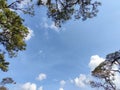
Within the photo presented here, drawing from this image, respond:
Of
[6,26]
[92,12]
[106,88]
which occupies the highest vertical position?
[106,88]

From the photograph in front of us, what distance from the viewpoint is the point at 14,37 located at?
31.9 meters

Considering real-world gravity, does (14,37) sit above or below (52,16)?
above

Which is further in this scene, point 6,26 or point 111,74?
point 111,74

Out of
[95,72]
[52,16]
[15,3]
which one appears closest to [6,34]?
[15,3]

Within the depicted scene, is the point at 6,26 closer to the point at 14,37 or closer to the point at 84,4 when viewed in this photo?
the point at 14,37

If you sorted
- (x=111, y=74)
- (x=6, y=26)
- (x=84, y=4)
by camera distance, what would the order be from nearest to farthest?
(x=84, y=4) < (x=6, y=26) < (x=111, y=74)

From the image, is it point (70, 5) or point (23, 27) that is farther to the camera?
point (23, 27)

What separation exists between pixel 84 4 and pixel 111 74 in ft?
91.7

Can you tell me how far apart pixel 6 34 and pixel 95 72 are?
80.5ft

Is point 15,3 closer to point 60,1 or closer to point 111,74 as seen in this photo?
point 60,1

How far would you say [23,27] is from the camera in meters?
31.6

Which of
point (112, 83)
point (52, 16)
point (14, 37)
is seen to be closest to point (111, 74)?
point (112, 83)

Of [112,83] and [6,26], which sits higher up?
[112,83]

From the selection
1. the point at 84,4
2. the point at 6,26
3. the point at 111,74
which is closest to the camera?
the point at 84,4
